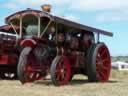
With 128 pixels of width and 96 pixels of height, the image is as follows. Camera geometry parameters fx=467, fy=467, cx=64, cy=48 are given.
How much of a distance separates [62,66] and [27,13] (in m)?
2.16

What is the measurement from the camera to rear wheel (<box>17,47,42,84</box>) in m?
15.3

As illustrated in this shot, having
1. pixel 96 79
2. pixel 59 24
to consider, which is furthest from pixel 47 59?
pixel 96 79

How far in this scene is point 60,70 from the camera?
51.4ft

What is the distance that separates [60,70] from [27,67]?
3.67ft

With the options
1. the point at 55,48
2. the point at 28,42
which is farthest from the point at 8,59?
the point at 28,42

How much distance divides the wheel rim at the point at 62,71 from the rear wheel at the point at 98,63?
1.77 meters

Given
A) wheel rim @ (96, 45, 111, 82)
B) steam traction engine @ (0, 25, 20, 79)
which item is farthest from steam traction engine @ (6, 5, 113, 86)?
steam traction engine @ (0, 25, 20, 79)

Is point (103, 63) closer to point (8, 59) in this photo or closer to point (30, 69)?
point (8, 59)

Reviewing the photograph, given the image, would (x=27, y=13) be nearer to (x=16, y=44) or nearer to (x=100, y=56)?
(x=16, y=44)

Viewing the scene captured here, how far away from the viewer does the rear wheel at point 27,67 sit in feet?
50.2

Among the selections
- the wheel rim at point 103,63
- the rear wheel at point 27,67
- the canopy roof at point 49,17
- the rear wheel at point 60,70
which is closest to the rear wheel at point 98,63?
the wheel rim at point 103,63

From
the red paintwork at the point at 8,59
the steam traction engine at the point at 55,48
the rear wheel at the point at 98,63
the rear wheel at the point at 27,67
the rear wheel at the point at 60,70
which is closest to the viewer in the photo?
the rear wheel at the point at 60,70

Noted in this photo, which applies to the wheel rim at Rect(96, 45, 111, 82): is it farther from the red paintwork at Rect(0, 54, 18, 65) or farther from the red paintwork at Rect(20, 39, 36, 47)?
the red paintwork at Rect(20, 39, 36, 47)

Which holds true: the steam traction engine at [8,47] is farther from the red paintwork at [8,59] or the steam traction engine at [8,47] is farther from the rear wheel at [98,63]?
the rear wheel at [98,63]
